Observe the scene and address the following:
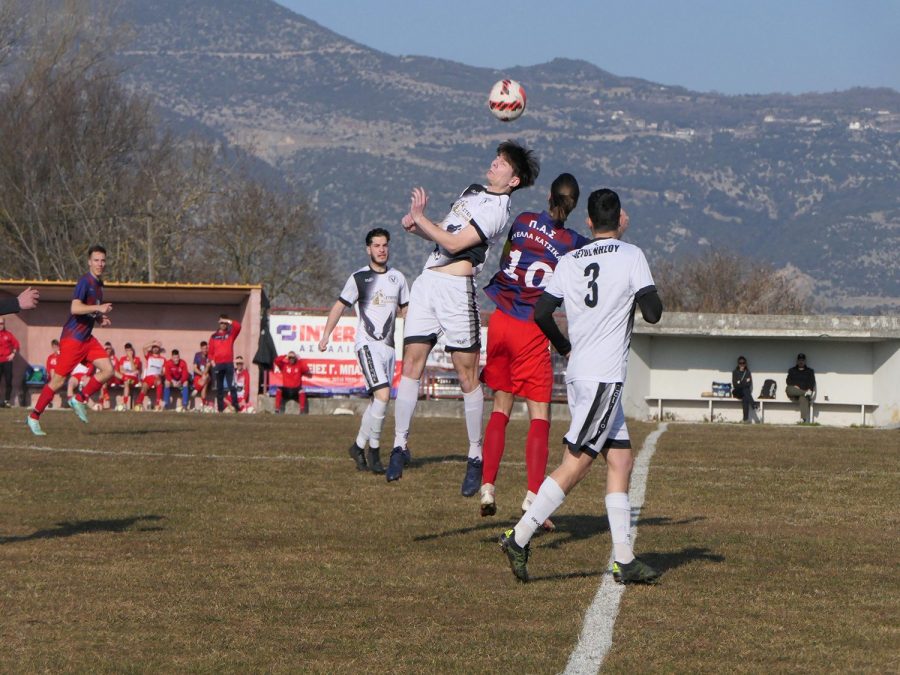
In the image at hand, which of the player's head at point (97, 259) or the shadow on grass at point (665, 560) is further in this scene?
the player's head at point (97, 259)

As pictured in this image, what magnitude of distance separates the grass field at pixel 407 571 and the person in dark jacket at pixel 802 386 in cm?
2218

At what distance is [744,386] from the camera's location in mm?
35094

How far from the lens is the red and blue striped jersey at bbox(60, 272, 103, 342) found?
1666 cm

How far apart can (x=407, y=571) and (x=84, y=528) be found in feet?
8.58

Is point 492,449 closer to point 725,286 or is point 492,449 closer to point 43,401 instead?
point 43,401

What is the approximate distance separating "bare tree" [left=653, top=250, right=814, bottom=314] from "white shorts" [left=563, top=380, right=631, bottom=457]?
79293mm

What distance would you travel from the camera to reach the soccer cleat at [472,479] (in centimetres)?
965

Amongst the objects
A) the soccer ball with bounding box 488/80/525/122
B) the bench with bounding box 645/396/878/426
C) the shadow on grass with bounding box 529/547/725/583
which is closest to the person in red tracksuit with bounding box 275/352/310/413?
the bench with bounding box 645/396/878/426

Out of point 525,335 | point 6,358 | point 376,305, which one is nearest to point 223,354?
point 6,358

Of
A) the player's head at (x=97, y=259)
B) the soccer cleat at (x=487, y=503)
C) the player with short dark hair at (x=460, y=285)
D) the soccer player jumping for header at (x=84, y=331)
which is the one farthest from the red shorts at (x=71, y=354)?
the soccer cleat at (x=487, y=503)

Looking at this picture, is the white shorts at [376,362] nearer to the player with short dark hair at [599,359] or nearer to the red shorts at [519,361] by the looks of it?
the red shorts at [519,361]

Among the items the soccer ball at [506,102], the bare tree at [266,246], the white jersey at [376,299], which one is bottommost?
the white jersey at [376,299]

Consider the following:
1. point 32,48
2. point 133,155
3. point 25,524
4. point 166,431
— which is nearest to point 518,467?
point 25,524

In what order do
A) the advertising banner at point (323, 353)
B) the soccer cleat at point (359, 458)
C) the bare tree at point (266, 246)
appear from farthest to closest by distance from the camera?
the bare tree at point (266, 246)
the advertising banner at point (323, 353)
the soccer cleat at point (359, 458)
